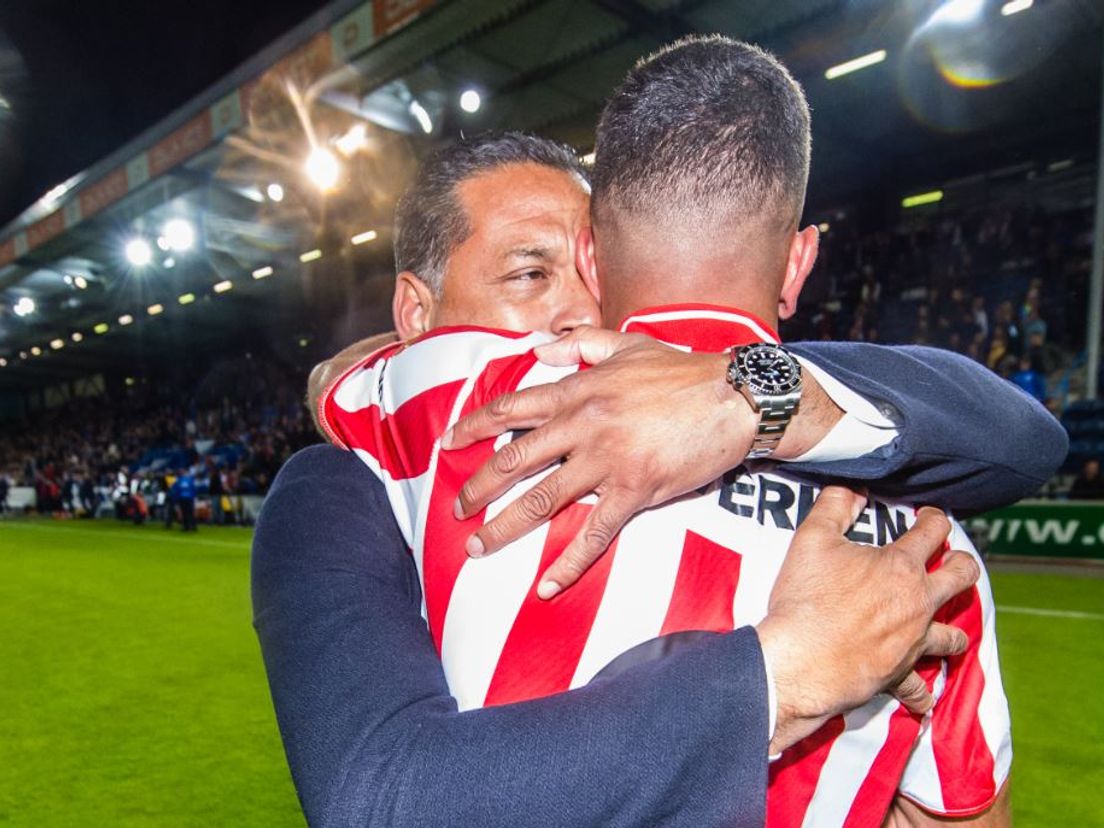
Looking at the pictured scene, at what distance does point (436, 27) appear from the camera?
1145cm

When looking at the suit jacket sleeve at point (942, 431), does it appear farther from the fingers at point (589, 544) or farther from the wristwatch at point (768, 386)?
the fingers at point (589, 544)

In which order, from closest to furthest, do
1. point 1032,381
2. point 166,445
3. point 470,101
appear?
point 1032,381 < point 470,101 < point 166,445

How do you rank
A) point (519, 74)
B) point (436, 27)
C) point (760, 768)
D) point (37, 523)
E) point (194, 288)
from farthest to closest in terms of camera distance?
point (194, 288)
point (37, 523)
point (519, 74)
point (436, 27)
point (760, 768)

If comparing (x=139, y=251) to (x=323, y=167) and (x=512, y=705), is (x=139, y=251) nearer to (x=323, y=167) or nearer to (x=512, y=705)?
(x=323, y=167)

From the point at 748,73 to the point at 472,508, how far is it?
0.79m

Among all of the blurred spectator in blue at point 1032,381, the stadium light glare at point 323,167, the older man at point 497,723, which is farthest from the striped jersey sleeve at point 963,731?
the stadium light glare at point 323,167

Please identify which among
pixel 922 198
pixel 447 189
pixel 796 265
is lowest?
pixel 796 265

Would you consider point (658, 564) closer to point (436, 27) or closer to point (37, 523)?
point (436, 27)

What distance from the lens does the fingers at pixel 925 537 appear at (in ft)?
3.67

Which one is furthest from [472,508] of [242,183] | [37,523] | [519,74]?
[37,523]

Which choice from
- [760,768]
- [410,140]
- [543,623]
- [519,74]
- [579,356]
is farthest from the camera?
[410,140]

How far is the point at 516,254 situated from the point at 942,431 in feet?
3.00

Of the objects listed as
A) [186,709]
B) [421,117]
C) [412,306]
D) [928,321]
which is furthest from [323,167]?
[412,306]

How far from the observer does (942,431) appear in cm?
115
